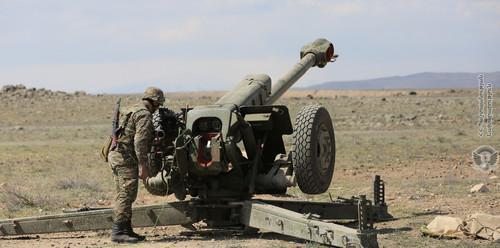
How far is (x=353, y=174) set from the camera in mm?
16109

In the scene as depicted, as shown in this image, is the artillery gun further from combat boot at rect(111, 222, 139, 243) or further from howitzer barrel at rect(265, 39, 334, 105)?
howitzer barrel at rect(265, 39, 334, 105)

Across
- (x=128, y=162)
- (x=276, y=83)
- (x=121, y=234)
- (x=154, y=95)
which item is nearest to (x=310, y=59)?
(x=276, y=83)

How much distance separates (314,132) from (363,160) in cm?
986

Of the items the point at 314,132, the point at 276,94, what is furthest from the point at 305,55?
the point at 314,132

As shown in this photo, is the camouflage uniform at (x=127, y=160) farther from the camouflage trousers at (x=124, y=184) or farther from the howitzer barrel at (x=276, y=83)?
the howitzer barrel at (x=276, y=83)

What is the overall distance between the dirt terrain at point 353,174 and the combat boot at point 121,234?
103mm

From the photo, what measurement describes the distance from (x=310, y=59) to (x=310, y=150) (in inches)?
133

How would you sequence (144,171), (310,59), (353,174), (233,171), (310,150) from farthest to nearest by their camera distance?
(353,174) → (310,59) → (233,171) → (310,150) → (144,171)

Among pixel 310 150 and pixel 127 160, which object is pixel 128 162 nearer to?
pixel 127 160

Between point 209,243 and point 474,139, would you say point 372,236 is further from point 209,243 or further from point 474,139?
point 474,139

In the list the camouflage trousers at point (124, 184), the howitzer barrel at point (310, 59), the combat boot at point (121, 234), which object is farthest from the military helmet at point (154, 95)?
the howitzer barrel at point (310, 59)

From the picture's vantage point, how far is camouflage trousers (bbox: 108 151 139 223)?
918 centimetres

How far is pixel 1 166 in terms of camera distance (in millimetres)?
19922

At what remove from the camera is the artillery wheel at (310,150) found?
9.16 meters
